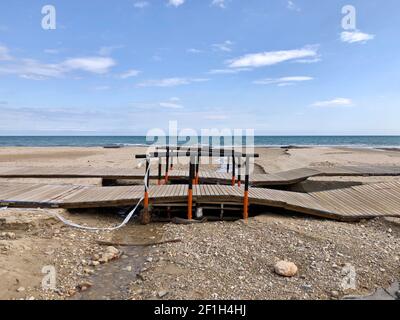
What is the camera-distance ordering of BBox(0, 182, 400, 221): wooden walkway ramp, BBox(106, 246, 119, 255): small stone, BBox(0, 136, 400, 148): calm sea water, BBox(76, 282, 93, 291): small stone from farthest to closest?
BBox(0, 136, 400, 148): calm sea water → BBox(0, 182, 400, 221): wooden walkway ramp → BBox(106, 246, 119, 255): small stone → BBox(76, 282, 93, 291): small stone

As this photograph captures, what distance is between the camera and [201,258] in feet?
18.0

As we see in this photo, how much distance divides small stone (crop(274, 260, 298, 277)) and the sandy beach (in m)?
0.09

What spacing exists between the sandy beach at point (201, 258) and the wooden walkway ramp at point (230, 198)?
35cm

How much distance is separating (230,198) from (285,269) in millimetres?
3407

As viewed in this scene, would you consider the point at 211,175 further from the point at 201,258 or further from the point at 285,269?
the point at 285,269

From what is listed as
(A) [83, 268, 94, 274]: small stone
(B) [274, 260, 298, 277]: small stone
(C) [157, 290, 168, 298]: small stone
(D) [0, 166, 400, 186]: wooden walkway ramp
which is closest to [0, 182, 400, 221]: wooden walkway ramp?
(D) [0, 166, 400, 186]: wooden walkway ramp

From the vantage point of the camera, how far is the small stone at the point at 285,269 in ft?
15.8

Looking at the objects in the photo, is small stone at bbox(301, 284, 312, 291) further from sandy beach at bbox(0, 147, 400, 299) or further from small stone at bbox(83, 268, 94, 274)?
small stone at bbox(83, 268, 94, 274)

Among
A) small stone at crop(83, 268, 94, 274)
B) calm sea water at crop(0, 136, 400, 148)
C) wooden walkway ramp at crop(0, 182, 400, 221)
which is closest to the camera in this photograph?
small stone at crop(83, 268, 94, 274)

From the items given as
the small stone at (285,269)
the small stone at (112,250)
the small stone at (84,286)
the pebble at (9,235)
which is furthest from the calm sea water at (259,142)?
the small stone at (84,286)

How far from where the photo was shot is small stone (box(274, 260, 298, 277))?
4820mm

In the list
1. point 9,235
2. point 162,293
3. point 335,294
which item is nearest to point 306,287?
point 335,294

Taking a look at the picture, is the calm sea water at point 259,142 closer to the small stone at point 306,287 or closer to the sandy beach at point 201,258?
the sandy beach at point 201,258
